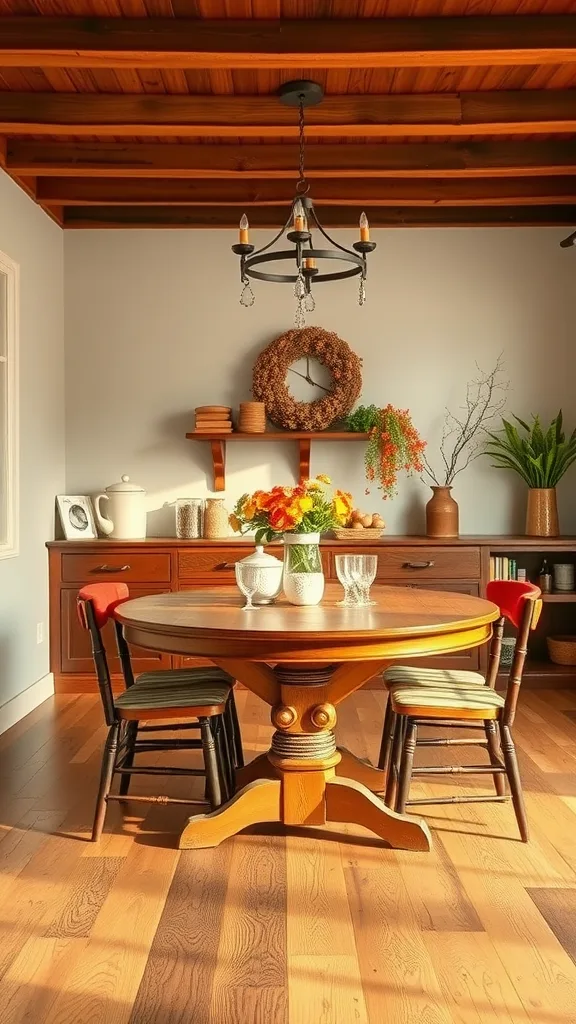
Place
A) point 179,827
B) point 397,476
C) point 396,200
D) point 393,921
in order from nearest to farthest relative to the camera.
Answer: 1. point 393,921
2. point 179,827
3. point 396,200
4. point 397,476

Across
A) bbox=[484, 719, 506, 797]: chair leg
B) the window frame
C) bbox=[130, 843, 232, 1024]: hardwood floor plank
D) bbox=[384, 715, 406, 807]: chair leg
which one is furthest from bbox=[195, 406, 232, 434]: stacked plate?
bbox=[130, 843, 232, 1024]: hardwood floor plank

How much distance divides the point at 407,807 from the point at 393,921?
89cm

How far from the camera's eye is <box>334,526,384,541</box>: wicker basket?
5.29 m

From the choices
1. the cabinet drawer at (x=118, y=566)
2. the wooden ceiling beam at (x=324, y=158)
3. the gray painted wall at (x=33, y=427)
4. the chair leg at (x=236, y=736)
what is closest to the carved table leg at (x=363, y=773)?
the chair leg at (x=236, y=736)

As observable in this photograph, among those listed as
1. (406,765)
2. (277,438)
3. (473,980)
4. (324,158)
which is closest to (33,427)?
(277,438)

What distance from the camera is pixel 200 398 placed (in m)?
5.73

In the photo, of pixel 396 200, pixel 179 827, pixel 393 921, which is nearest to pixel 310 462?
pixel 396 200

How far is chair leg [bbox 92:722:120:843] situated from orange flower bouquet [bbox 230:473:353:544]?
0.77m

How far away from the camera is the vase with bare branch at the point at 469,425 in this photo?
18.8ft

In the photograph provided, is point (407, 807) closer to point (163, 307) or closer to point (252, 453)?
point (252, 453)

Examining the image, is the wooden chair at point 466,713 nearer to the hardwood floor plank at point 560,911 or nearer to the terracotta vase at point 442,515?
the hardwood floor plank at point 560,911

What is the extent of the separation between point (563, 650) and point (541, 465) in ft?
3.47

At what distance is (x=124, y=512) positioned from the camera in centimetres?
546

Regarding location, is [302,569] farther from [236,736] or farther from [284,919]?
[284,919]
